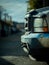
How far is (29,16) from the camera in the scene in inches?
294

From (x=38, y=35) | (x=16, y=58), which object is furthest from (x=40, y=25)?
(x=16, y=58)

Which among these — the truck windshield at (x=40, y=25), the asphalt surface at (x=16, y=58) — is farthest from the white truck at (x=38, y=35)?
the asphalt surface at (x=16, y=58)

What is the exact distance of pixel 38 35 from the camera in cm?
670

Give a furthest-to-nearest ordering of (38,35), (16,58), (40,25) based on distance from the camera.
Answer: (16,58) < (40,25) < (38,35)

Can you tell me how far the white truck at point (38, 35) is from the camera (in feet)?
21.5

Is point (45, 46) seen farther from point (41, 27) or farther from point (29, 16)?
point (29, 16)

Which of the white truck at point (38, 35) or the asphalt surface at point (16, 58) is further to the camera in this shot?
the asphalt surface at point (16, 58)

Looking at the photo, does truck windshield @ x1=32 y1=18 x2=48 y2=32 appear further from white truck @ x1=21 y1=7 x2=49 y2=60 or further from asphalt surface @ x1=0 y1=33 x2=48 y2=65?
asphalt surface @ x1=0 y1=33 x2=48 y2=65

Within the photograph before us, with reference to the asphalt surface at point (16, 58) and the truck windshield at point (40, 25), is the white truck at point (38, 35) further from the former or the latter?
the asphalt surface at point (16, 58)

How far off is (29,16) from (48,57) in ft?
4.43

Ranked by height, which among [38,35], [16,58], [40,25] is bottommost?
[16,58]

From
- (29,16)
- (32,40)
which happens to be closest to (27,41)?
(32,40)

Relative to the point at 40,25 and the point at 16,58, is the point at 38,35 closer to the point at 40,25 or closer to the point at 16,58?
the point at 40,25

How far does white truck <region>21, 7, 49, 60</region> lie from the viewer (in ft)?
21.5
